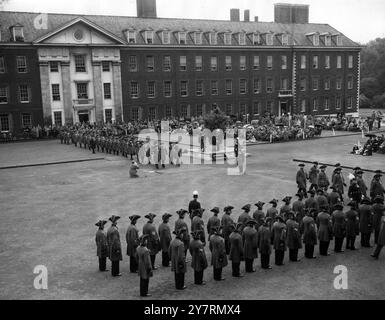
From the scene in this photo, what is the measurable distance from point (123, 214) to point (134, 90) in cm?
3704

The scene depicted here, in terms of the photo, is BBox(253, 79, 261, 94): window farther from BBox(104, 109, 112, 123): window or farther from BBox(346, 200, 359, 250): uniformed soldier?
BBox(346, 200, 359, 250): uniformed soldier

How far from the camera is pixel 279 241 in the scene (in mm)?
12797

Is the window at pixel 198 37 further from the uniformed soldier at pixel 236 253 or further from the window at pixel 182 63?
the uniformed soldier at pixel 236 253

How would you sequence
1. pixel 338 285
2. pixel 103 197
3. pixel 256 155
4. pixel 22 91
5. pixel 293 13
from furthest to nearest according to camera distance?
pixel 293 13
pixel 22 91
pixel 256 155
pixel 103 197
pixel 338 285

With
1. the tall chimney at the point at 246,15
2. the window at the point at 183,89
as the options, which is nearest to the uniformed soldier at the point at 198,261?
the window at the point at 183,89

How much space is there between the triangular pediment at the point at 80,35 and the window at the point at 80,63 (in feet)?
4.99

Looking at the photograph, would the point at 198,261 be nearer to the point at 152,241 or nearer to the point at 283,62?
the point at 152,241

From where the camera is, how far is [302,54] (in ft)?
210

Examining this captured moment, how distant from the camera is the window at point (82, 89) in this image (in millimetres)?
50531

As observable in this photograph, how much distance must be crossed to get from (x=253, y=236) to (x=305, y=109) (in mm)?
54733

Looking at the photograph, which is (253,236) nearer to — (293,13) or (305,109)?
(305,109)

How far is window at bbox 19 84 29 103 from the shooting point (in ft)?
158

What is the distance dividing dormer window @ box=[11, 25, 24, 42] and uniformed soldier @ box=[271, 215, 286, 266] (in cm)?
4180
